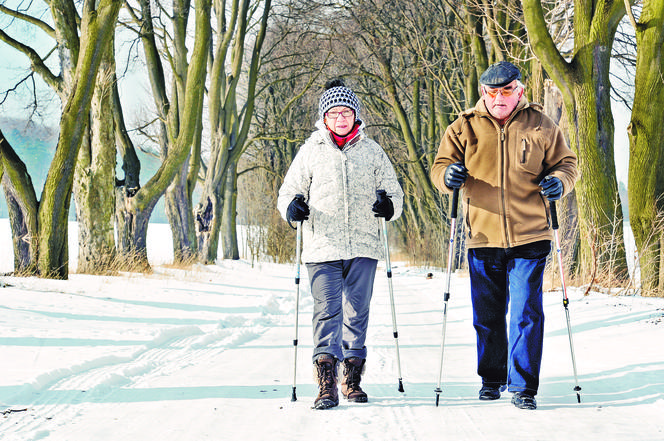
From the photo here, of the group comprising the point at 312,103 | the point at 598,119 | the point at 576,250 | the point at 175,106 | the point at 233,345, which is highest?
the point at 312,103

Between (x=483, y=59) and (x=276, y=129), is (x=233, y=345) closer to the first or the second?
(x=483, y=59)

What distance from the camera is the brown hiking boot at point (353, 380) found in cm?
432

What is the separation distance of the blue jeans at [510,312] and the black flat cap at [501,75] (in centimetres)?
109

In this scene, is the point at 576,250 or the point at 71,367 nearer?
the point at 71,367

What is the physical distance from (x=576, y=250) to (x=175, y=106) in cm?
1081

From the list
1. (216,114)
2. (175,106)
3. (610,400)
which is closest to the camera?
(610,400)

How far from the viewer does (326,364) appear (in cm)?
438

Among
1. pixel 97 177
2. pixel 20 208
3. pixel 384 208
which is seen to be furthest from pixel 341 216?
pixel 97 177

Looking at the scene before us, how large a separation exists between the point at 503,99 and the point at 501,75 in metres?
0.16

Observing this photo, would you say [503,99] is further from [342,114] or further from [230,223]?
[230,223]

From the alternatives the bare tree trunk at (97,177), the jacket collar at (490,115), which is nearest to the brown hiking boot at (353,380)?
the jacket collar at (490,115)

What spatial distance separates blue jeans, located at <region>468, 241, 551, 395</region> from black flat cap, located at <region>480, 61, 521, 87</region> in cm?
109

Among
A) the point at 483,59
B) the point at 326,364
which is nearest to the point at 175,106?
the point at 483,59

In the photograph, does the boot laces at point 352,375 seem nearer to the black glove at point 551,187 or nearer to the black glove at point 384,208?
the black glove at point 384,208
